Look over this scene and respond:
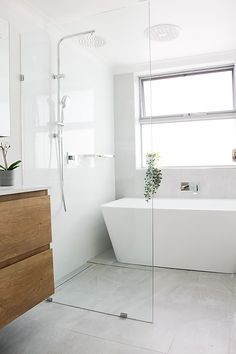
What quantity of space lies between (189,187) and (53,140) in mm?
1779

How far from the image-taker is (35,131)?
251 cm

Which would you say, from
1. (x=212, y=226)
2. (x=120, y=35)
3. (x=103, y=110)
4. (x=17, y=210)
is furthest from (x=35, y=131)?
(x=212, y=226)

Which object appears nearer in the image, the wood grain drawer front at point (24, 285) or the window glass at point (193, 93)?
the wood grain drawer front at point (24, 285)

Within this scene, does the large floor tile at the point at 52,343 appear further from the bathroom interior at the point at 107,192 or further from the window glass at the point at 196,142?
the window glass at the point at 196,142

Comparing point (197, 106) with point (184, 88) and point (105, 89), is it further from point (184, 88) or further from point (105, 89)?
point (105, 89)

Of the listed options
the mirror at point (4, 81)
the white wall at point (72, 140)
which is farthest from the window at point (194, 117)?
the mirror at point (4, 81)

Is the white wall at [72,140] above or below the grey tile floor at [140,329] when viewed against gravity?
above

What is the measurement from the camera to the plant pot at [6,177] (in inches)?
72.1

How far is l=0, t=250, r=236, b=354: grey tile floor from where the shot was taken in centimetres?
177

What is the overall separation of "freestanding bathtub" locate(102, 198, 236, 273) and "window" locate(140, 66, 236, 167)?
0.91 meters

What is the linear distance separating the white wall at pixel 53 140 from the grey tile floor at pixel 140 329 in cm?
64

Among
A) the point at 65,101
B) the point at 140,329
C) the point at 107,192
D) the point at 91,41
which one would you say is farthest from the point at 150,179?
the point at 91,41

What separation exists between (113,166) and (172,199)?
111cm

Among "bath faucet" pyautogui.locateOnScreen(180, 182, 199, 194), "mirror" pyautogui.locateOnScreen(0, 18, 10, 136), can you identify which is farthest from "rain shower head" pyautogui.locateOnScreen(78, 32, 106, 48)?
"bath faucet" pyautogui.locateOnScreen(180, 182, 199, 194)
